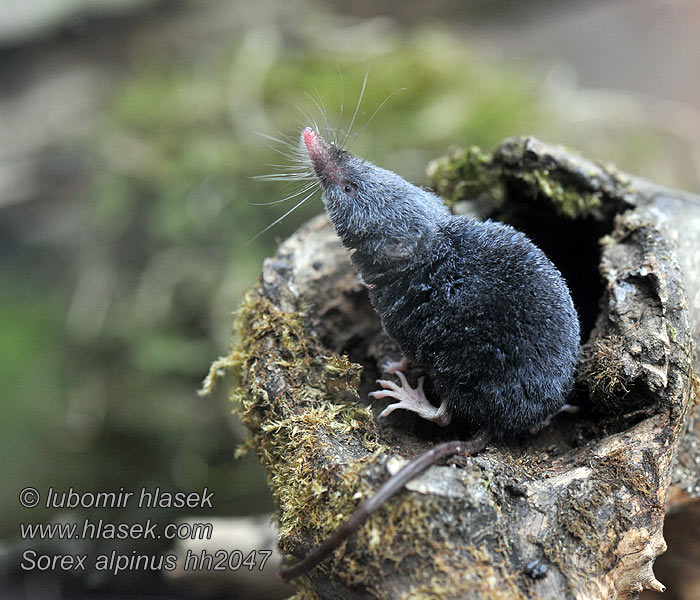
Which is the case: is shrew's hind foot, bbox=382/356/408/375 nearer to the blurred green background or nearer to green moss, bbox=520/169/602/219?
green moss, bbox=520/169/602/219

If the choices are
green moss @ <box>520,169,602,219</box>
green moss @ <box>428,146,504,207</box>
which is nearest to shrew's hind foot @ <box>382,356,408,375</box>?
green moss @ <box>428,146,504,207</box>

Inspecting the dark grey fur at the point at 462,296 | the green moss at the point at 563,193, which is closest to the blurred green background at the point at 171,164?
the dark grey fur at the point at 462,296

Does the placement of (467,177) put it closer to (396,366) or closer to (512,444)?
(396,366)

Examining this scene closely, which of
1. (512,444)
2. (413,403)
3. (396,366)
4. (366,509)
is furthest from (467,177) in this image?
(366,509)

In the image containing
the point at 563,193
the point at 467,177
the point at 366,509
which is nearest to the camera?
the point at 366,509

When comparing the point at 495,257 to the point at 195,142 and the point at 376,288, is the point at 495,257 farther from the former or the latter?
the point at 195,142

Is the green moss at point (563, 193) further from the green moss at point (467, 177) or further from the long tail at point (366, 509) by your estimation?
the long tail at point (366, 509)
